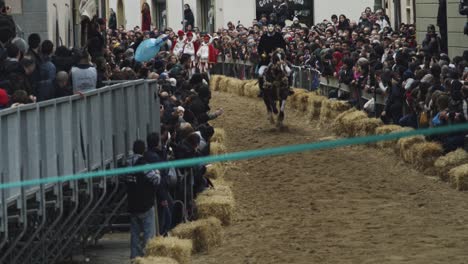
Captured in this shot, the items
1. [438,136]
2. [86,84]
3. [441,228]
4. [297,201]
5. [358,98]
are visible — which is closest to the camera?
[86,84]

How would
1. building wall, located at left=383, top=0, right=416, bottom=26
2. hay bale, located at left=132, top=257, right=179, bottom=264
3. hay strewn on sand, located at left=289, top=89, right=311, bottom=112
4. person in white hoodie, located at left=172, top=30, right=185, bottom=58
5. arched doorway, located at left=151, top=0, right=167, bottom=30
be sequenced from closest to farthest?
hay bale, located at left=132, top=257, right=179, bottom=264
hay strewn on sand, located at left=289, top=89, right=311, bottom=112
person in white hoodie, located at left=172, top=30, right=185, bottom=58
building wall, located at left=383, top=0, right=416, bottom=26
arched doorway, located at left=151, top=0, right=167, bottom=30

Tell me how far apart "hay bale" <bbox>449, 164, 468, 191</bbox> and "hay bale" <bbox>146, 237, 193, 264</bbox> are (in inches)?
280

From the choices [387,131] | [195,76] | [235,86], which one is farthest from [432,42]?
[235,86]

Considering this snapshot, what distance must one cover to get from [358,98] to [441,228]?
1442 centimetres

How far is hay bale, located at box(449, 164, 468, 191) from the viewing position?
25.0 metres

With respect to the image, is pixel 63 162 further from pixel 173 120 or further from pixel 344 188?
pixel 344 188

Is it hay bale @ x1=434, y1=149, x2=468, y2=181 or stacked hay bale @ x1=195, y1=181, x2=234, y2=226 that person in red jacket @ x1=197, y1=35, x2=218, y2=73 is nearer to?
hay bale @ x1=434, y1=149, x2=468, y2=181

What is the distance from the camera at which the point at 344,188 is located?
26.3 metres

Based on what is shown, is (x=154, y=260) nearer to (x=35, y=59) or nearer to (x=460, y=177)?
(x=35, y=59)

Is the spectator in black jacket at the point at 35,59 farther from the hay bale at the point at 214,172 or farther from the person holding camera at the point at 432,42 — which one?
the person holding camera at the point at 432,42

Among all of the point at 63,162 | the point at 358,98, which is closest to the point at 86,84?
the point at 63,162

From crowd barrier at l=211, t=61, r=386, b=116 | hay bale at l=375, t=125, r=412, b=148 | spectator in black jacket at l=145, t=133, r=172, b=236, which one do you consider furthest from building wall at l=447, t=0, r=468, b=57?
spectator in black jacket at l=145, t=133, r=172, b=236

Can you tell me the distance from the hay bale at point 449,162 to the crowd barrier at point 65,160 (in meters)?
5.73

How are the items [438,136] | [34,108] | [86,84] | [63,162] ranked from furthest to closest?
1. [438,136]
2. [86,84]
3. [63,162]
4. [34,108]
